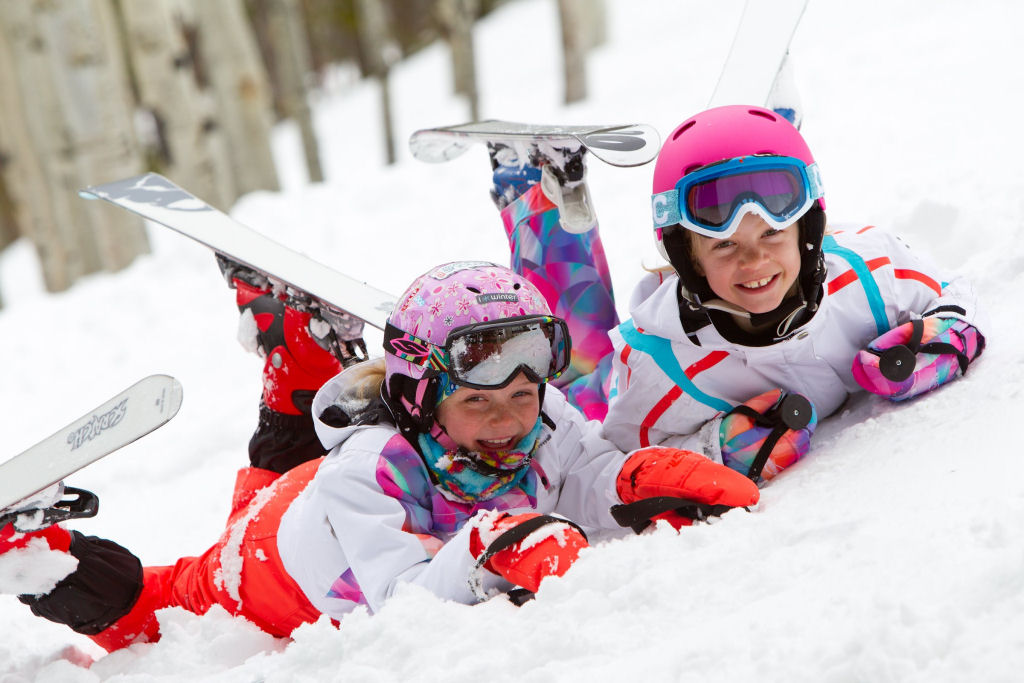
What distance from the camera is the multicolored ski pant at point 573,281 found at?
374 centimetres

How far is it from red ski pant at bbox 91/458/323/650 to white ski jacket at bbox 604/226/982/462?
44.6 inches

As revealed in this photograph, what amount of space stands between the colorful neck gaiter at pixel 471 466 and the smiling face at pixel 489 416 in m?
0.02

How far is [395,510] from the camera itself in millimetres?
2578

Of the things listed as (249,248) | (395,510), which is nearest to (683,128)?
(395,510)

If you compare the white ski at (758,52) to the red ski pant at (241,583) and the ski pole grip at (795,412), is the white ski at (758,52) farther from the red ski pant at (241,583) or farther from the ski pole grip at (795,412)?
the red ski pant at (241,583)

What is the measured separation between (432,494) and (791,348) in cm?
112

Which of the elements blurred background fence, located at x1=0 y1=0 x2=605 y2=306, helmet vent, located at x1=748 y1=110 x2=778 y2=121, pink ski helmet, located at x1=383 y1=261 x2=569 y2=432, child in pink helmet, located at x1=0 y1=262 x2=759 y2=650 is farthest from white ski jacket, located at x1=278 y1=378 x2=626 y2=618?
blurred background fence, located at x1=0 y1=0 x2=605 y2=306

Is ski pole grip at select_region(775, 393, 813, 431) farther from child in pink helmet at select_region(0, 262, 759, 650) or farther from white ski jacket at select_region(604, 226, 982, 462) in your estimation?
child in pink helmet at select_region(0, 262, 759, 650)

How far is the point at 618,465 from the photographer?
9.47ft

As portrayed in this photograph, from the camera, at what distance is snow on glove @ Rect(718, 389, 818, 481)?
282 cm

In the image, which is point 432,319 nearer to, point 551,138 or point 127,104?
point 551,138

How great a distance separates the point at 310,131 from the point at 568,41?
344 cm

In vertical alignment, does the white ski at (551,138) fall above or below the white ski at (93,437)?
above

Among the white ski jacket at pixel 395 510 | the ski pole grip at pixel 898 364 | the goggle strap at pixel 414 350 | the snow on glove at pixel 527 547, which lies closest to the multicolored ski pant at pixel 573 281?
the white ski jacket at pixel 395 510
